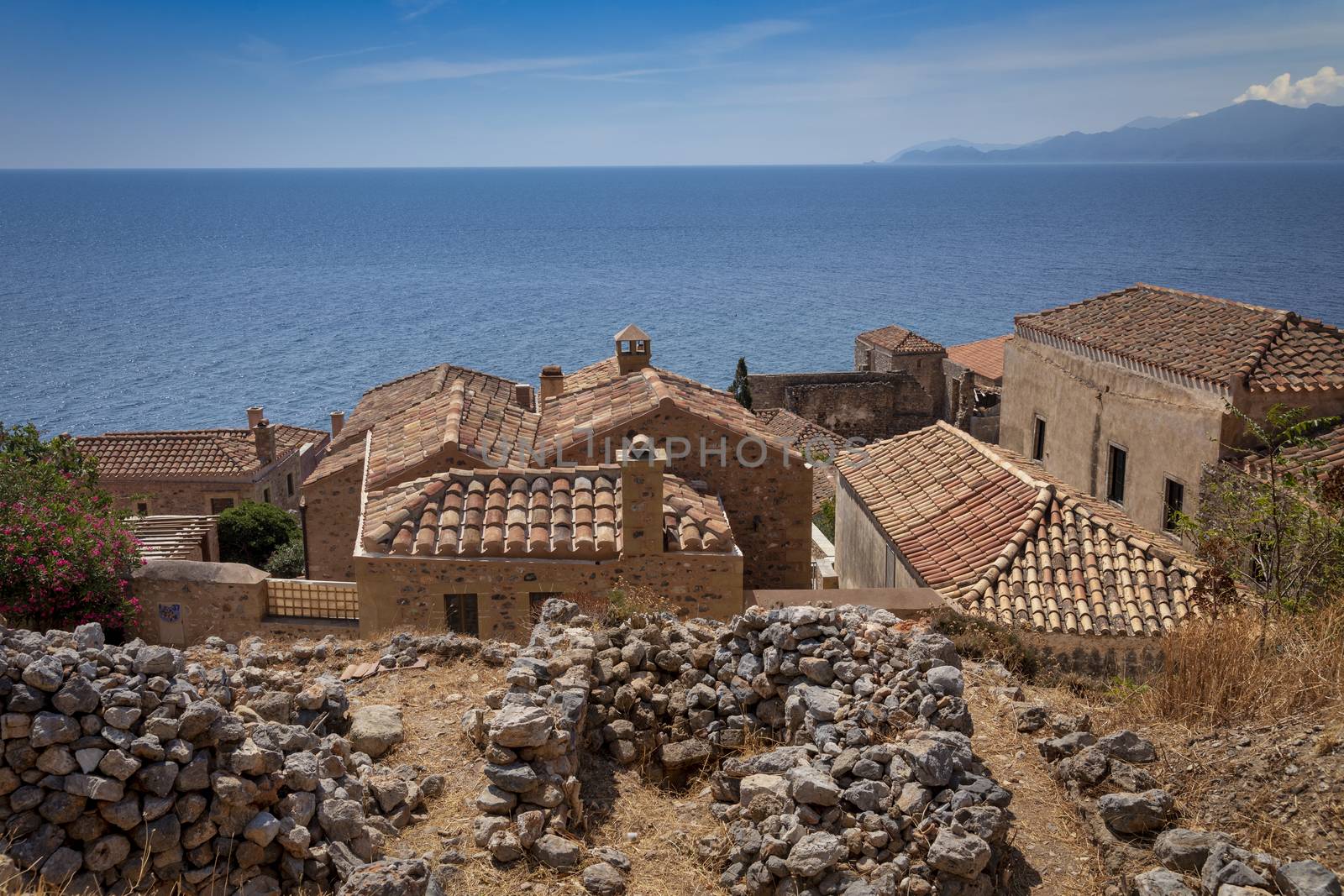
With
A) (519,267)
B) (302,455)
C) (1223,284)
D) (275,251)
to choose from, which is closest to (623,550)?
(302,455)

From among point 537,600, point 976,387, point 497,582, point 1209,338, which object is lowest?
point 976,387

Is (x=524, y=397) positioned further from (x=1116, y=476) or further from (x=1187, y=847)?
(x=1187, y=847)

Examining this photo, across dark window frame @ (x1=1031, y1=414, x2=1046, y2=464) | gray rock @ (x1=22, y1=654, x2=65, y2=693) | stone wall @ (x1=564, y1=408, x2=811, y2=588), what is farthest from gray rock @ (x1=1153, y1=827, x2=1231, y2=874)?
dark window frame @ (x1=1031, y1=414, x2=1046, y2=464)

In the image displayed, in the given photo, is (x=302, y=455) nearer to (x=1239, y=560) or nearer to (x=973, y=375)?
(x=973, y=375)

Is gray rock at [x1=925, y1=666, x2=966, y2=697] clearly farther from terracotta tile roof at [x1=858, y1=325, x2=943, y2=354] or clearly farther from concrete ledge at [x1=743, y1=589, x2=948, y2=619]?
terracotta tile roof at [x1=858, y1=325, x2=943, y2=354]

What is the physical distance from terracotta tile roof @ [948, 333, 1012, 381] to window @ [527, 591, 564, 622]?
115 ft

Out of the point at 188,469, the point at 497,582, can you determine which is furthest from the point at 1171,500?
the point at 188,469

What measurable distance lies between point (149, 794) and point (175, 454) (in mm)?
33868

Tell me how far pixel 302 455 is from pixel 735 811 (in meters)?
38.1

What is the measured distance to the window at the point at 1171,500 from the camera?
63.7 feet

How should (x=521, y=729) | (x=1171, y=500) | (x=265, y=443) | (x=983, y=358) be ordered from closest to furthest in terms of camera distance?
(x=521, y=729) < (x=1171, y=500) < (x=265, y=443) < (x=983, y=358)

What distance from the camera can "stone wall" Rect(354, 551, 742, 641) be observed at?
14.8 m

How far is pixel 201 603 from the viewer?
56.5 feet

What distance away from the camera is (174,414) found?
2798 inches
